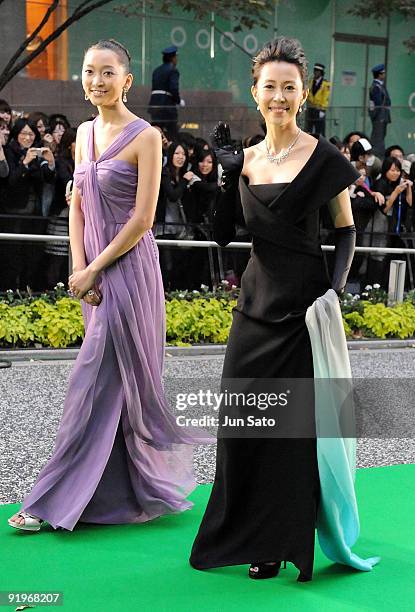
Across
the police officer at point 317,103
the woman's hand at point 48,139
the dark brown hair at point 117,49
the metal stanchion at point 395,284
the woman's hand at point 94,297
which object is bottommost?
the metal stanchion at point 395,284

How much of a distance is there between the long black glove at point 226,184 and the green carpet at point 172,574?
1.34 meters

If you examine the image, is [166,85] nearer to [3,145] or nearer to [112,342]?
[3,145]

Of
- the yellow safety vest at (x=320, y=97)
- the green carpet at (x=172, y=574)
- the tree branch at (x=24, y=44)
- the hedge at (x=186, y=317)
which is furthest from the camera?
the yellow safety vest at (x=320, y=97)

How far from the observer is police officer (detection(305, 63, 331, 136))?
1351 cm

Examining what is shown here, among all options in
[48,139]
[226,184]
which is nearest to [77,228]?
[226,184]

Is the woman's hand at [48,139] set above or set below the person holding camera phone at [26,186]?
above

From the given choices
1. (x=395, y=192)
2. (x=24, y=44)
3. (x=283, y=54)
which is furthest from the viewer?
(x=24, y=44)

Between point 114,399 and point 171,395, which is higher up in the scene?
point 114,399

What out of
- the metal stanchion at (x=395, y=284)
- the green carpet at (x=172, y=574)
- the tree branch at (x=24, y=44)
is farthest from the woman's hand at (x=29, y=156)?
the green carpet at (x=172, y=574)

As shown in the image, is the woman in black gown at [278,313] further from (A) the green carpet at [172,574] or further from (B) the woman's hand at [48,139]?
(B) the woman's hand at [48,139]

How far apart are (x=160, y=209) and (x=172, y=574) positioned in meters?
6.60

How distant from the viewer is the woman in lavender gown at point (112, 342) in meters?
4.69

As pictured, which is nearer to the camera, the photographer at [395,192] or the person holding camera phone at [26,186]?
the person holding camera phone at [26,186]

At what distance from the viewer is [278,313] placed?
4066 mm
